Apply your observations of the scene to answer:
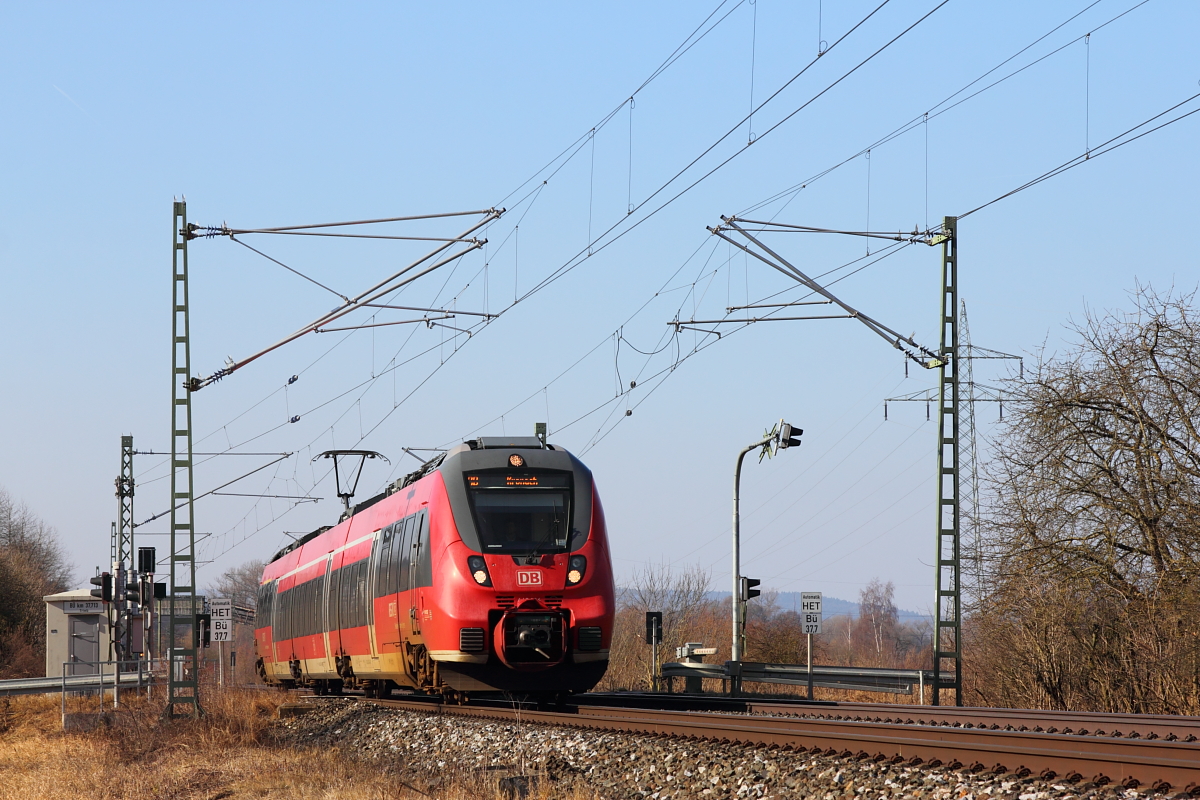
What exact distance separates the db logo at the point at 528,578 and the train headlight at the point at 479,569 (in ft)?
1.32

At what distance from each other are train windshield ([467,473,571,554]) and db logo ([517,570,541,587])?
0.31m

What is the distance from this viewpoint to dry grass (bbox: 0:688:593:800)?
12656mm

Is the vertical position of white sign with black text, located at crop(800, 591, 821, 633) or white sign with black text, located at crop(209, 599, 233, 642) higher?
white sign with black text, located at crop(800, 591, 821, 633)

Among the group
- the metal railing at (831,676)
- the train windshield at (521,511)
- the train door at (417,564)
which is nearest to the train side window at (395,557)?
the train door at (417,564)

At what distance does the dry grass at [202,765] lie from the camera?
12.7 metres

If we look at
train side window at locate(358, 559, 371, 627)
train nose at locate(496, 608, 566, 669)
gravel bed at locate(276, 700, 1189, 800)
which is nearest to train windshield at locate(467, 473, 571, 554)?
train nose at locate(496, 608, 566, 669)

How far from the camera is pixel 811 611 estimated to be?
2647 centimetres

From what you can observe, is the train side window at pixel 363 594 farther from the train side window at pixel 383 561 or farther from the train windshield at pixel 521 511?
the train windshield at pixel 521 511

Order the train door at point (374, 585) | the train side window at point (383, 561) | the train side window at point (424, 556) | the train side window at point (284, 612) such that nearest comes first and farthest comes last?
the train side window at point (424, 556), the train side window at point (383, 561), the train door at point (374, 585), the train side window at point (284, 612)

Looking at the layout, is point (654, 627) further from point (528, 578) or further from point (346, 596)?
point (528, 578)

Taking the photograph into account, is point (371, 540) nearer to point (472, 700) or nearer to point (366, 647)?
point (366, 647)

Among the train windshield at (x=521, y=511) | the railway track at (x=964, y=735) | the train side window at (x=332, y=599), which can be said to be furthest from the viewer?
the train side window at (x=332, y=599)

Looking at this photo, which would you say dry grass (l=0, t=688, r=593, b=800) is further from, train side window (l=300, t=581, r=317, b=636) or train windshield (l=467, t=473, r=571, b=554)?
train windshield (l=467, t=473, r=571, b=554)

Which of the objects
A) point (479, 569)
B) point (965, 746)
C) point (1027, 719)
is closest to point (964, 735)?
point (965, 746)
